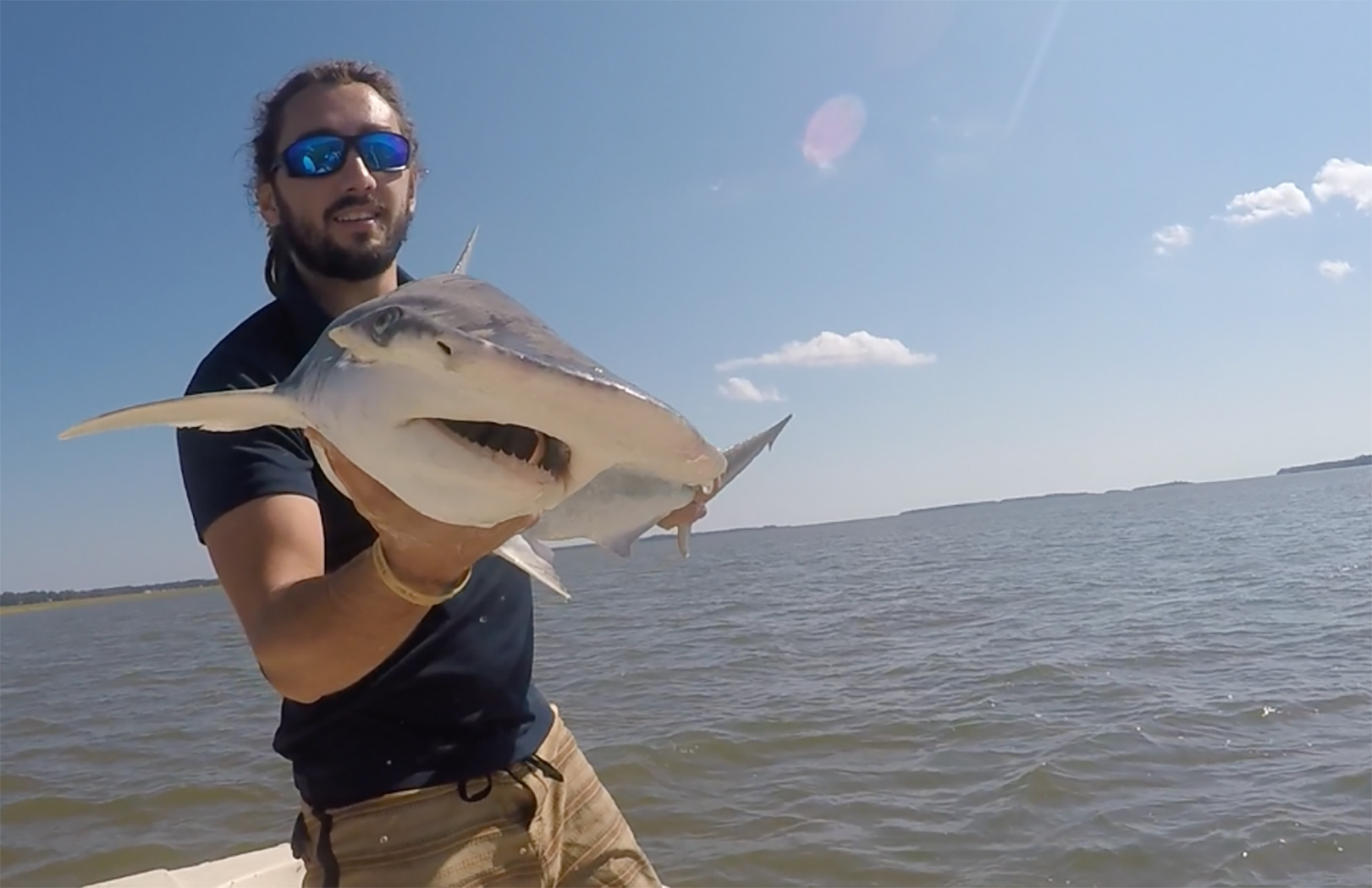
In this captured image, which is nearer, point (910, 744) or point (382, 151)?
point (382, 151)

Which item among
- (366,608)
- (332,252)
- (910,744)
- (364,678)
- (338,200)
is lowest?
(910,744)

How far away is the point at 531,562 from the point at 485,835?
83 cm

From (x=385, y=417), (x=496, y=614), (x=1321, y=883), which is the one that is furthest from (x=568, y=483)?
(x=1321, y=883)

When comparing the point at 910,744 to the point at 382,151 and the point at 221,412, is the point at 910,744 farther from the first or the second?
the point at 221,412

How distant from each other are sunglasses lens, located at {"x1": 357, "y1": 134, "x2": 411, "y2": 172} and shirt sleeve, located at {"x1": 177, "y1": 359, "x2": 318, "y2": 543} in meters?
0.94

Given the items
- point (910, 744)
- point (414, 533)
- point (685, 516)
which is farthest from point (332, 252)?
point (910, 744)

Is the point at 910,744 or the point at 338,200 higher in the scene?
the point at 338,200

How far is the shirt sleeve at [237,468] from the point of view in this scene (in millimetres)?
1789

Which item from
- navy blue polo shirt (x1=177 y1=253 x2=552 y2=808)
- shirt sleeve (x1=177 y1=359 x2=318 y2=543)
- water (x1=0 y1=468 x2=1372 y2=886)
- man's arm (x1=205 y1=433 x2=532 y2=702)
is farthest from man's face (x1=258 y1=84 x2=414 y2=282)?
water (x1=0 y1=468 x2=1372 y2=886)

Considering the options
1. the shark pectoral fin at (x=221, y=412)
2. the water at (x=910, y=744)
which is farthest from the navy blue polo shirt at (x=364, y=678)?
the water at (x=910, y=744)

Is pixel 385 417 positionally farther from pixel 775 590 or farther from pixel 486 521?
pixel 775 590

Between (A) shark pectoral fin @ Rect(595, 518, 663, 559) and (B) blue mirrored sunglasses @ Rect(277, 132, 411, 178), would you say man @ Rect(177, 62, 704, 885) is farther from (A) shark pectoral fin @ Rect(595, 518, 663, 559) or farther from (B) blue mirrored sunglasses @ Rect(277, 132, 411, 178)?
(A) shark pectoral fin @ Rect(595, 518, 663, 559)

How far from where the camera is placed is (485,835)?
7.11ft

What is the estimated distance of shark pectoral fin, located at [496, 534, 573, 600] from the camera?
176cm
